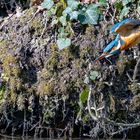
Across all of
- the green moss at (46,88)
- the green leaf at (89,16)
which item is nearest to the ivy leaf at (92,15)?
the green leaf at (89,16)

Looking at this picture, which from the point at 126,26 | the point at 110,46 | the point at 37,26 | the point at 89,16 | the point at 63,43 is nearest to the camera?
the point at 126,26

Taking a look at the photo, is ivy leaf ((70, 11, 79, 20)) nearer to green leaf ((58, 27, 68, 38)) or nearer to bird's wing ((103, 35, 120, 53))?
green leaf ((58, 27, 68, 38))

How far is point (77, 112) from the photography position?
168 inches

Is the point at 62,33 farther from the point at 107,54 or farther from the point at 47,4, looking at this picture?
the point at 107,54

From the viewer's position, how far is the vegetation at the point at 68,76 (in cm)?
422

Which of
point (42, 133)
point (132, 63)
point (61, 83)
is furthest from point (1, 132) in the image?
point (132, 63)

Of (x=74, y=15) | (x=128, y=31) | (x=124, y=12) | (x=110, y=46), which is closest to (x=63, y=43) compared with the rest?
(x=74, y=15)

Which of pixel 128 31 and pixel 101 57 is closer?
pixel 128 31

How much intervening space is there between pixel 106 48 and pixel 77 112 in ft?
2.00

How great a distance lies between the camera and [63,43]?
14.0 feet

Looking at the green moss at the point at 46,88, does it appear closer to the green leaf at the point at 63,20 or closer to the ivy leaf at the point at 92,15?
the green leaf at the point at 63,20

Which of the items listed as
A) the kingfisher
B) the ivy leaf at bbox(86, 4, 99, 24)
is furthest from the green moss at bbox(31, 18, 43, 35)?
the kingfisher

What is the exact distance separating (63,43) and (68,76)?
0.28m

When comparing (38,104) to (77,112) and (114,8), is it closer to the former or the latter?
(77,112)
